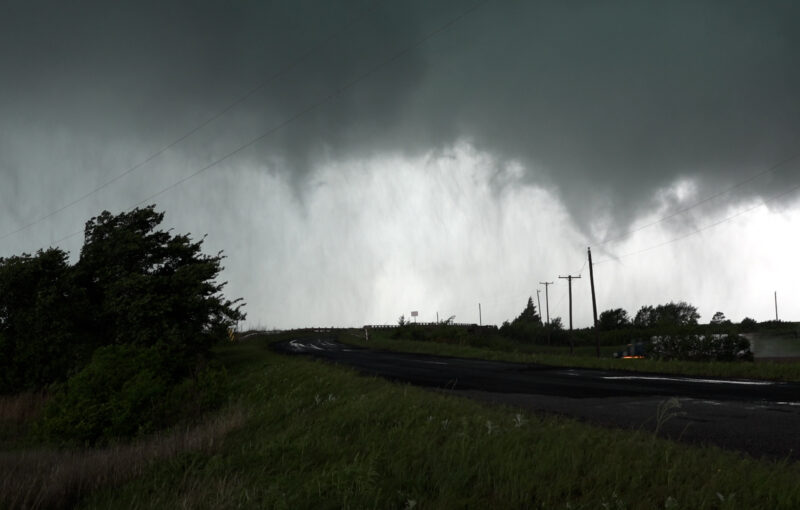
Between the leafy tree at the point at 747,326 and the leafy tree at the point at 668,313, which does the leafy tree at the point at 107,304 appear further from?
the leafy tree at the point at 668,313

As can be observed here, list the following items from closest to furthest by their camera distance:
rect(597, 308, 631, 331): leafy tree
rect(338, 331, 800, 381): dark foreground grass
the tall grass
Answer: the tall grass, rect(338, 331, 800, 381): dark foreground grass, rect(597, 308, 631, 331): leafy tree

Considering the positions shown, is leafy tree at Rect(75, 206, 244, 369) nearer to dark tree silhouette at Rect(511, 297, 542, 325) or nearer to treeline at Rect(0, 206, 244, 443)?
treeline at Rect(0, 206, 244, 443)

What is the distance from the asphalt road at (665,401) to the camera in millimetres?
7449

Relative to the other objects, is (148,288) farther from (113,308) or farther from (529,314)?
(529,314)

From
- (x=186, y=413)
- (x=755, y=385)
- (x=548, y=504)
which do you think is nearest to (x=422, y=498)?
(x=548, y=504)

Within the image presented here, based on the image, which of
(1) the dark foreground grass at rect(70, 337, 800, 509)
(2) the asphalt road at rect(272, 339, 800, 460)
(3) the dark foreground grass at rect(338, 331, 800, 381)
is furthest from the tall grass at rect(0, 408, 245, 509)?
(3) the dark foreground grass at rect(338, 331, 800, 381)

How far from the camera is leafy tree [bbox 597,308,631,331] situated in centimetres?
9731

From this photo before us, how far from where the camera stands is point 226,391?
50.9 ft

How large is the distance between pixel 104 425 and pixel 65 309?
740 cm

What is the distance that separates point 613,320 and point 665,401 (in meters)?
94.0

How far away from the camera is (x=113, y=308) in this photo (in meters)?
18.3

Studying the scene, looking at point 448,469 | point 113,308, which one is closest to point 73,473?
point 448,469

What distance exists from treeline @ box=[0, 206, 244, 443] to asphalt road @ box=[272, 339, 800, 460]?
7334 mm

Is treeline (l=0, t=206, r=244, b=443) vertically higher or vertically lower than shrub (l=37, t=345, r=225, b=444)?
higher
